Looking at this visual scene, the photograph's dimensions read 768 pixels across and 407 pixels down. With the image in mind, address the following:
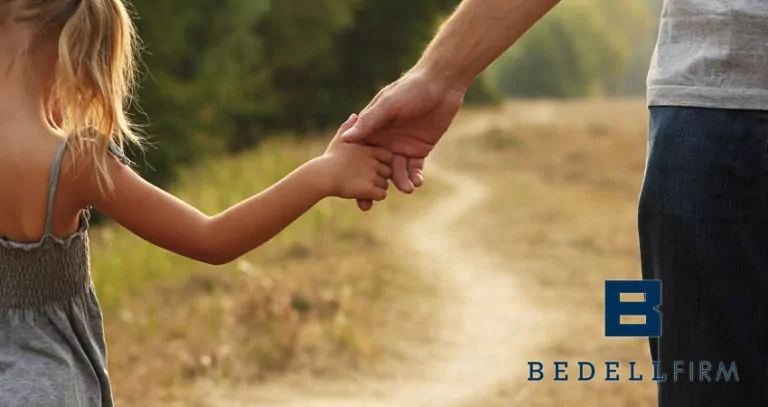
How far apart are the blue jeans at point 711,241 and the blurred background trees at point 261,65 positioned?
753cm

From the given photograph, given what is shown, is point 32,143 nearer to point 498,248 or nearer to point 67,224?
point 67,224

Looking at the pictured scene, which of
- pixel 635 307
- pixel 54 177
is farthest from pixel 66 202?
pixel 635 307

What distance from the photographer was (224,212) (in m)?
2.35

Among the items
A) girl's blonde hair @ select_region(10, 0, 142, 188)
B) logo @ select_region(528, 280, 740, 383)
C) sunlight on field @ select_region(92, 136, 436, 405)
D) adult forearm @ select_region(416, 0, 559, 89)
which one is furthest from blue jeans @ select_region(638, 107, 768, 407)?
sunlight on field @ select_region(92, 136, 436, 405)

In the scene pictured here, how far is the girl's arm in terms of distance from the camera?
2.26 m

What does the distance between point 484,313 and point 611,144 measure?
12.2m

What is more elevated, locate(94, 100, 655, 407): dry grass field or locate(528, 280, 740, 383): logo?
locate(94, 100, 655, 407): dry grass field

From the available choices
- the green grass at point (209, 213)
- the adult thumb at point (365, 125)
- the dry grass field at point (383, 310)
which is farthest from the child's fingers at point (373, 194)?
the green grass at point (209, 213)

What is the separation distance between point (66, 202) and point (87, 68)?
→ 0.27 meters

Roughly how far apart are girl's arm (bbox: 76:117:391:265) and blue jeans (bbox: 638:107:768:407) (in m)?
0.67

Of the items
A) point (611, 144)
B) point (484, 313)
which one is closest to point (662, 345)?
point (484, 313)

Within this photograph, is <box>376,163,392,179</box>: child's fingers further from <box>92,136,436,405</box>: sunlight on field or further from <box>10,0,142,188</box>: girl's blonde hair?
<box>92,136,436,405</box>: sunlight on field

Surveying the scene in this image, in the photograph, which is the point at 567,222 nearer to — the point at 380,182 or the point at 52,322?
the point at 380,182

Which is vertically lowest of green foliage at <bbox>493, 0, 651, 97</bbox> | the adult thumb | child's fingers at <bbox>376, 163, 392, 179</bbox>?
child's fingers at <bbox>376, 163, 392, 179</bbox>
